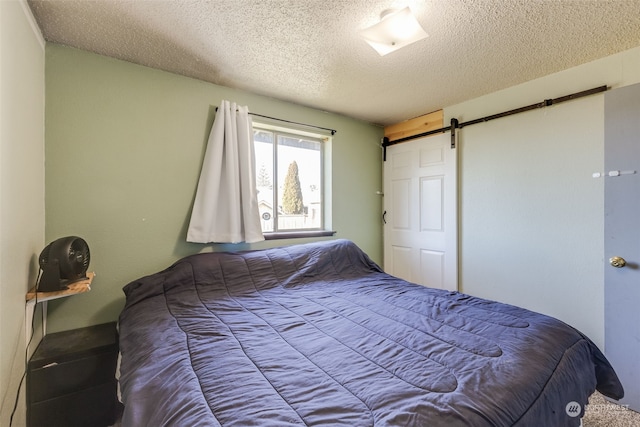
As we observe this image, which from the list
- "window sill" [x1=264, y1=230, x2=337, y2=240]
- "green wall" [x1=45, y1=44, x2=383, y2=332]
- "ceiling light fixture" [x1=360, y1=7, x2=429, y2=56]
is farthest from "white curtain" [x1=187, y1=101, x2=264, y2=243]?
"ceiling light fixture" [x1=360, y1=7, x2=429, y2=56]

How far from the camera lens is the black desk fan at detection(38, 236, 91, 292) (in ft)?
4.52

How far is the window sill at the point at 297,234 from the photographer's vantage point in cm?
255

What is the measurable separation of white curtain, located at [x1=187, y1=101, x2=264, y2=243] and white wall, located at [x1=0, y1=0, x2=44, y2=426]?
2.83 feet

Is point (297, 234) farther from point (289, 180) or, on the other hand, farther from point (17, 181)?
point (17, 181)

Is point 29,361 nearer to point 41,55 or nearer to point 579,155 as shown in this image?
point 41,55

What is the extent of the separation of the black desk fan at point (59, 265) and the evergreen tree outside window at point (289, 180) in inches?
54.2

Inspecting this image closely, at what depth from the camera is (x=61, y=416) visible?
1.38m

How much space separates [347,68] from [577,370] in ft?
6.91

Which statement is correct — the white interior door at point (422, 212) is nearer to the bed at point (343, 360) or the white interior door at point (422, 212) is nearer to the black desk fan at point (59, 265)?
the bed at point (343, 360)

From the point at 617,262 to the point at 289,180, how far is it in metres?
2.55

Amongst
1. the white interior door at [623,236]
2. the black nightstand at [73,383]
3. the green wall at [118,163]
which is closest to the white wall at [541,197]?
the white interior door at [623,236]

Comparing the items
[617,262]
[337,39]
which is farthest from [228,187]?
[617,262]

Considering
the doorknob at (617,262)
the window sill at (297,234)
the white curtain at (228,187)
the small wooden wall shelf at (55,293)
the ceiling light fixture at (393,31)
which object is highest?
the ceiling light fixture at (393,31)

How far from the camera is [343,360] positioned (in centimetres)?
102
